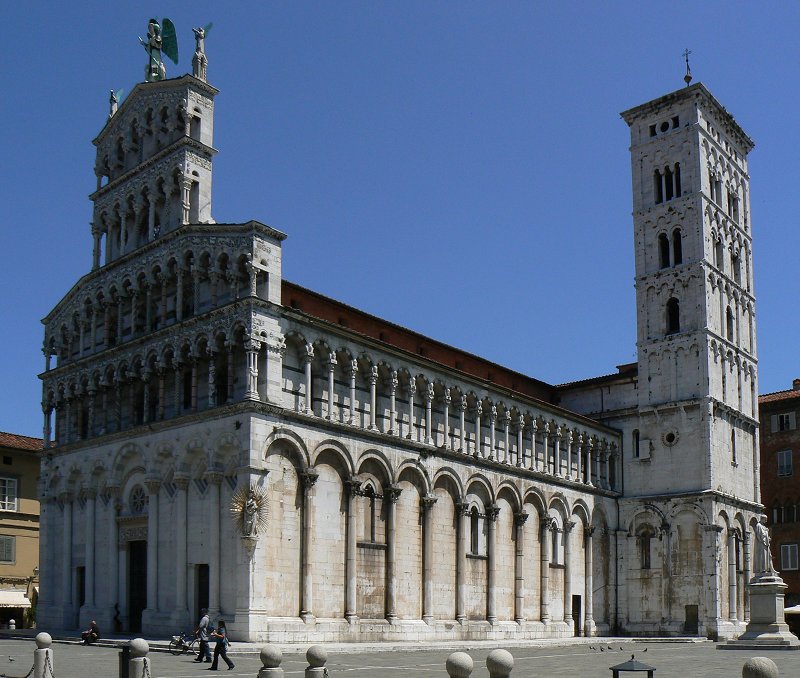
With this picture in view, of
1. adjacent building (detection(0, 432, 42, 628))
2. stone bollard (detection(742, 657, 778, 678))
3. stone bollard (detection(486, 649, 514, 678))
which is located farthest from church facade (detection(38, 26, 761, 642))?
stone bollard (detection(742, 657, 778, 678))

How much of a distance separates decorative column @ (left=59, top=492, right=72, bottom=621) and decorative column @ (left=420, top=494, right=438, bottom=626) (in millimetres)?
14813

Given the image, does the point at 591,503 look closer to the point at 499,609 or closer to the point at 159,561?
the point at 499,609

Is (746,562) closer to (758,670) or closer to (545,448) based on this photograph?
(545,448)

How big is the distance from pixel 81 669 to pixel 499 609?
84.8ft

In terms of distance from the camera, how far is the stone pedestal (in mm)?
39781

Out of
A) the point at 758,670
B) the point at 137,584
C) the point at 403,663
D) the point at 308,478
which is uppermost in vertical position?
the point at 308,478

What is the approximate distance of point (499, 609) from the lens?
157 feet

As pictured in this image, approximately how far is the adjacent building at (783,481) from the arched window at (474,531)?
27004 millimetres

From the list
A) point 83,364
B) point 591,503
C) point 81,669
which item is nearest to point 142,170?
point 83,364

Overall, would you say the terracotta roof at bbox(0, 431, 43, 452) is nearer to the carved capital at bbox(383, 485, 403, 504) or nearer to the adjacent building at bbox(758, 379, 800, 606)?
the carved capital at bbox(383, 485, 403, 504)

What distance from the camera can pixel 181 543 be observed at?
125 feet

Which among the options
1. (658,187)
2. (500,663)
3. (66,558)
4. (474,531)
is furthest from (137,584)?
(658,187)

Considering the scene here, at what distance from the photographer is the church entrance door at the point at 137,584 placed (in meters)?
40.8

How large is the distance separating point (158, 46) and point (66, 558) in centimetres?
2275
